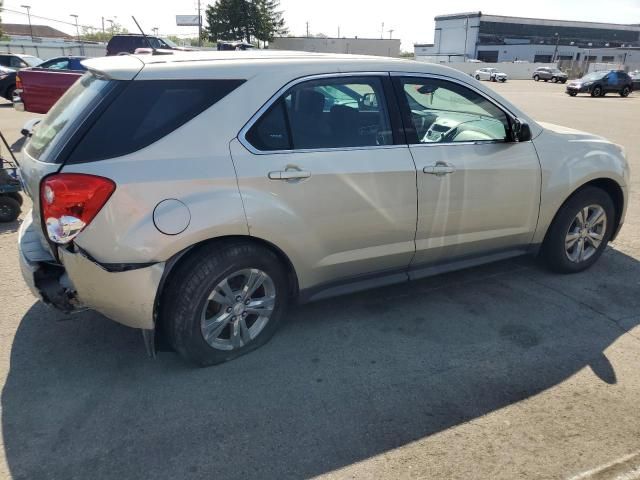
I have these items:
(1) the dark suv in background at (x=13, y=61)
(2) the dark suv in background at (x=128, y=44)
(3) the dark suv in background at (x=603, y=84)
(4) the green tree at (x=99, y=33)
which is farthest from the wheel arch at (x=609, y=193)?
(4) the green tree at (x=99, y=33)

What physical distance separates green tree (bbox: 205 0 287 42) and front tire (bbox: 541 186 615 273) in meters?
59.6

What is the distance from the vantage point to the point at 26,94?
34.9 feet

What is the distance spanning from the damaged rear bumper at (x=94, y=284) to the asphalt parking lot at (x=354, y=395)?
1.55 ft

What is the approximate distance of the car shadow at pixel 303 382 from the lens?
2.39m

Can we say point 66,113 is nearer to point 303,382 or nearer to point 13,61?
point 303,382

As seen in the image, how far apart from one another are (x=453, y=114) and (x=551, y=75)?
177ft

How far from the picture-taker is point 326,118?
3158 mm

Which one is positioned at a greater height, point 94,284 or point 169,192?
point 169,192

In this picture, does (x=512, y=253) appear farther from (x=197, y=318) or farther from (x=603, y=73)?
(x=603, y=73)

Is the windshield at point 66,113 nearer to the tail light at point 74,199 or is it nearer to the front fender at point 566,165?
the tail light at point 74,199

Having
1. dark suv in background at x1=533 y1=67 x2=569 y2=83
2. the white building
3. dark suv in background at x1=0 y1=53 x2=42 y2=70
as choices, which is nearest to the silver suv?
dark suv in background at x1=0 y1=53 x2=42 y2=70

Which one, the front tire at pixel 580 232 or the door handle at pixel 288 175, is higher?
the door handle at pixel 288 175

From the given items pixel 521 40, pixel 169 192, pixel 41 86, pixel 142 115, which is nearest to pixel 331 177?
pixel 169 192

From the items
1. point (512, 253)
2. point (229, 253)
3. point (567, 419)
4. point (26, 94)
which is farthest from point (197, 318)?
point (26, 94)
